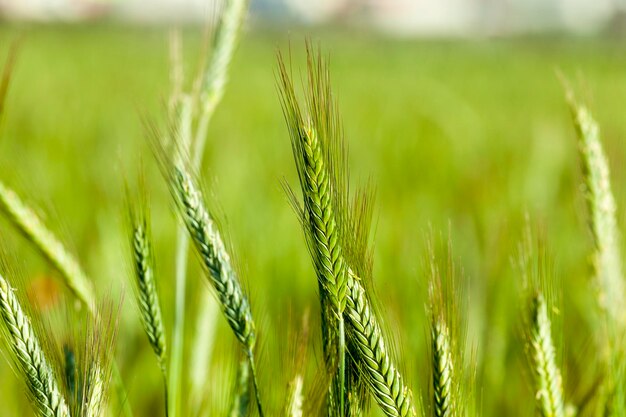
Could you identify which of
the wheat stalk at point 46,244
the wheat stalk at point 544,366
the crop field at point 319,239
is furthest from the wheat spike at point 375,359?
the wheat stalk at point 46,244

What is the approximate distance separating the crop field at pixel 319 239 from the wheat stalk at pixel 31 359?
3 cm

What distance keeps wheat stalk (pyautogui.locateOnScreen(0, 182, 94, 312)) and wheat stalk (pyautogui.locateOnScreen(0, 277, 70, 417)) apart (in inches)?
6.1

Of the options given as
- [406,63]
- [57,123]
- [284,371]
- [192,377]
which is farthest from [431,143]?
[406,63]

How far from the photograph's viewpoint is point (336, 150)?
452 mm

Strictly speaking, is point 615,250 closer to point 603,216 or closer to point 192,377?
point 603,216

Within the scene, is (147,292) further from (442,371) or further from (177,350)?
(442,371)

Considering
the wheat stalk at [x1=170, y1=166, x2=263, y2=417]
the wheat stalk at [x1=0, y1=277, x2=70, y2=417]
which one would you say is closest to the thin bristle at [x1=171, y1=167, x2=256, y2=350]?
the wheat stalk at [x1=170, y1=166, x2=263, y2=417]

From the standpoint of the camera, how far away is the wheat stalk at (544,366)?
48 cm

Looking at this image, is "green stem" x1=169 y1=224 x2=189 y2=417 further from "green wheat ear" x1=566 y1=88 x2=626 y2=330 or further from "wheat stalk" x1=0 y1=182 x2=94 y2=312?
"green wheat ear" x1=566 y1=88 x2=626 y2=330

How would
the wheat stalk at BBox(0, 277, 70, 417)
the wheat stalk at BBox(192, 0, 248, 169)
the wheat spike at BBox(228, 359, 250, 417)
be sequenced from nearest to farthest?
the wheat stalk at BBox(0, 277, 70, 417)
the wheat spike at BBox(228, 359, 250, 417)
the wheat stalk at BBox(192, 0, 248, 169)

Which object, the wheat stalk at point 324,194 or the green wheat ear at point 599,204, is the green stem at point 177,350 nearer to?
the wheat stalk at point 324,194

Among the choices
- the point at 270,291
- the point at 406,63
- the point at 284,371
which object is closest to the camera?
the point at 284,371

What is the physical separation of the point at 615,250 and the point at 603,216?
6 cm

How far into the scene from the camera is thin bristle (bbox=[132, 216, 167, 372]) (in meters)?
0.48
